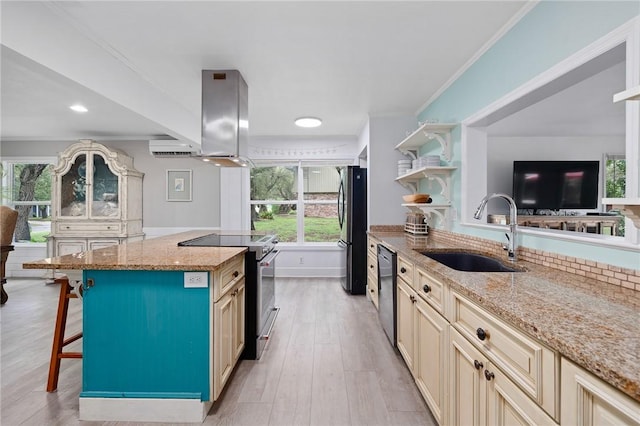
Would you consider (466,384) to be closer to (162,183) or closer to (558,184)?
(558,184)

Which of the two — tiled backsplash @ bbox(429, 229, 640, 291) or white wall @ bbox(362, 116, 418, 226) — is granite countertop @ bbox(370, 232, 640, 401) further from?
white wall @ bbox(362, 116, 418, 226)

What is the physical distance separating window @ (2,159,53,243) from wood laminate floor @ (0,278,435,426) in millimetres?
2461

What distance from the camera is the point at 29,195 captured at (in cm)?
514

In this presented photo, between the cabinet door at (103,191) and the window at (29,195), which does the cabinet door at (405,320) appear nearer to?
the cabinet door at (103,191)

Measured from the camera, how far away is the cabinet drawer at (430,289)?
1517mm

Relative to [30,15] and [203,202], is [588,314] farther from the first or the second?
[203,202]

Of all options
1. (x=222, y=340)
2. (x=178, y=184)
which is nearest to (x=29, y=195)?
(x=178, y=184)

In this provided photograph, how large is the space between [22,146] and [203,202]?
10.7 ft

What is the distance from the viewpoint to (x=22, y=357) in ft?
7.86

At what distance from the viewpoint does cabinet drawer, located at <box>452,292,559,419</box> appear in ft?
2.60

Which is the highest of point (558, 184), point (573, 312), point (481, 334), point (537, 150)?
point (537, 150)

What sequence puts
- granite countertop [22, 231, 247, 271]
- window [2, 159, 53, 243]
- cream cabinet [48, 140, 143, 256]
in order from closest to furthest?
granite countertop [22, 231, 247, 271], cream cabinet [48, 140, 143, 256], window [2, 159, 53, 243]

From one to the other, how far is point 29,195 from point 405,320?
6.50m

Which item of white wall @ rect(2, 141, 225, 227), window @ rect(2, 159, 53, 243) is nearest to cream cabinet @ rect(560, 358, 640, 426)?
white wall @ rect(2, 141, 225, 227)
